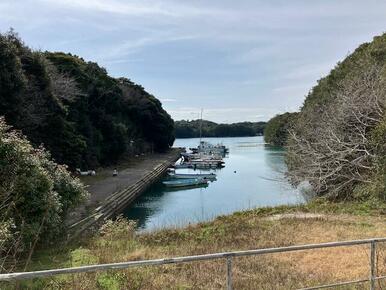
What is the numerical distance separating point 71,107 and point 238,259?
3087cm

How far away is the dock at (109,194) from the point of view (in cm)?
1905

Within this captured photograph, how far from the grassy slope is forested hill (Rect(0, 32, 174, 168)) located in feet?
41.5

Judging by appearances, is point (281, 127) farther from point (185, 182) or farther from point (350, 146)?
point (350, 146)

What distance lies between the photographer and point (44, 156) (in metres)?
14.6

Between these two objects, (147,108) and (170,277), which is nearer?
(170,277)

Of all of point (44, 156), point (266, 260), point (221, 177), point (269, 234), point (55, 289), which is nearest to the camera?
point (55, 289)

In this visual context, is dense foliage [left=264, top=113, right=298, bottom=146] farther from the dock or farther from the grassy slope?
the grassy slope

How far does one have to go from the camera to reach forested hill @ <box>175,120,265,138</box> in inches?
6058

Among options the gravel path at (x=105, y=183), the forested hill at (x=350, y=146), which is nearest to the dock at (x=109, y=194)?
the gravel path at (x=105, y=183)

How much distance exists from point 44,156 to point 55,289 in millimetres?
8390

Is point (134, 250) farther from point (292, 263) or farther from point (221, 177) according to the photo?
point (221, 177)

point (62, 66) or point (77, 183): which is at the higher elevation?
point (62, 66)

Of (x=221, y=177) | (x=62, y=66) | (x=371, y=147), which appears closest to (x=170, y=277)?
(x=371, y=147)

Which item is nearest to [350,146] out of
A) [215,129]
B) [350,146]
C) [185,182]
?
[350,146]
